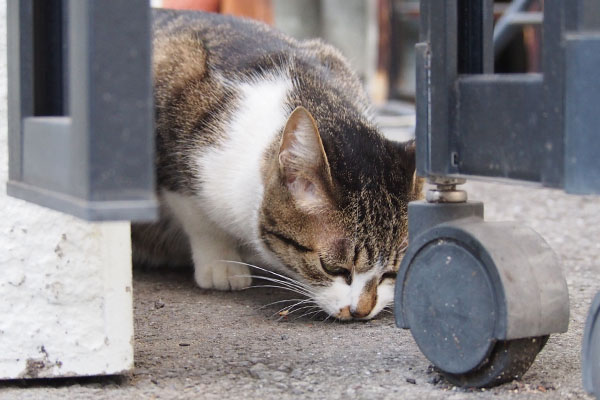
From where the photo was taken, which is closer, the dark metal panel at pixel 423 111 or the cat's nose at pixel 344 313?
the dark metal panel at pixel 423 111

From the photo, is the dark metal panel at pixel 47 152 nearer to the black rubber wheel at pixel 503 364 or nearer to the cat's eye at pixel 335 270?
the black rubber wheel at pixel 503 364

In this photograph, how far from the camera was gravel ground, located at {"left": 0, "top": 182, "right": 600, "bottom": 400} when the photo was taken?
1631 millimetres

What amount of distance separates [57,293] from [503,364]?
84 cm

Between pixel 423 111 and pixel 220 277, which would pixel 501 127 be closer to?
pixel 423 111

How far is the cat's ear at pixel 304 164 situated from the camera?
207 cm

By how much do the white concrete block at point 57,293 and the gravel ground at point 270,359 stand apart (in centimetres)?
6

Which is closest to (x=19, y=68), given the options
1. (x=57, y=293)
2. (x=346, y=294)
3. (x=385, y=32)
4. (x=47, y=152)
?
(x=47, y=152)

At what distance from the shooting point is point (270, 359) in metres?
1.85

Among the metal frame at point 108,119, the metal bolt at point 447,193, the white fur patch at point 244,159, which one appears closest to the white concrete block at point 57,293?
the metal frame at point 108,119

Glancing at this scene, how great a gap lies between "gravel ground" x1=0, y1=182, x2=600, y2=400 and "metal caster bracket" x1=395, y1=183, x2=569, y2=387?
89 mm

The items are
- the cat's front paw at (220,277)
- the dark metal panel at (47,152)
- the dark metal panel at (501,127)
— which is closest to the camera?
the dark metal panel at (47,152)

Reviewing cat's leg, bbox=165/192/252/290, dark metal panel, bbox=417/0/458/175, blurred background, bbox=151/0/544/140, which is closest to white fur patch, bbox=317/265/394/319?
cat's leg, bbox=165/192/252/290

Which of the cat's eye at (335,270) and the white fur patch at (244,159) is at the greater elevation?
the white fur patch at (244,159)

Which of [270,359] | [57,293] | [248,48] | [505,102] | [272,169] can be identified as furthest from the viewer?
[248,48]
